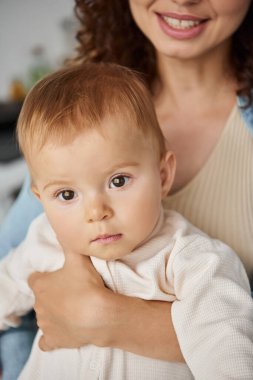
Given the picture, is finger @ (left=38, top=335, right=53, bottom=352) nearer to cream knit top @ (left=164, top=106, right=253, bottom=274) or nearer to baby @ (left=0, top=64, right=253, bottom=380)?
baby @ (left=0, top=64, right=253, bottom=380)

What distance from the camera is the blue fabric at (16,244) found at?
1.17m

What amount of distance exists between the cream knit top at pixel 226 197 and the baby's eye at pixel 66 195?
0.35 meters

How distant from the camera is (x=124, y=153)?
91 centimetres

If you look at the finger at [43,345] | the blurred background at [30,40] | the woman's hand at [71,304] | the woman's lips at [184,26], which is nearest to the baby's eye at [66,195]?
the woman's hand at [71,304]

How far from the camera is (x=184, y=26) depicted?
1212mm

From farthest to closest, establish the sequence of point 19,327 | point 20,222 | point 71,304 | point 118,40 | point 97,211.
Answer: point 118,40 < point 20,222 < point 19,327 < point 71,304 < point 97,211

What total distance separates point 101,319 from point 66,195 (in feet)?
0.79

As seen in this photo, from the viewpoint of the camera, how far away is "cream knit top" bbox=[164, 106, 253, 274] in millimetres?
1210

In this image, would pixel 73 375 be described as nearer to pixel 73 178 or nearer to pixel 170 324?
pixel 170 324

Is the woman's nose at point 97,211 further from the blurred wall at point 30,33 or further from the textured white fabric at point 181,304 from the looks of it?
the blurred wall at point 30,33

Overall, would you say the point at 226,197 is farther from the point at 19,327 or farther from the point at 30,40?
the point at 30,40

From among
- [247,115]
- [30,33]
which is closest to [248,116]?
[247,115]

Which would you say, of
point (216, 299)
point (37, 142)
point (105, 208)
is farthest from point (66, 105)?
point (216, 299)

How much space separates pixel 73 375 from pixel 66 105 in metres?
0.49
